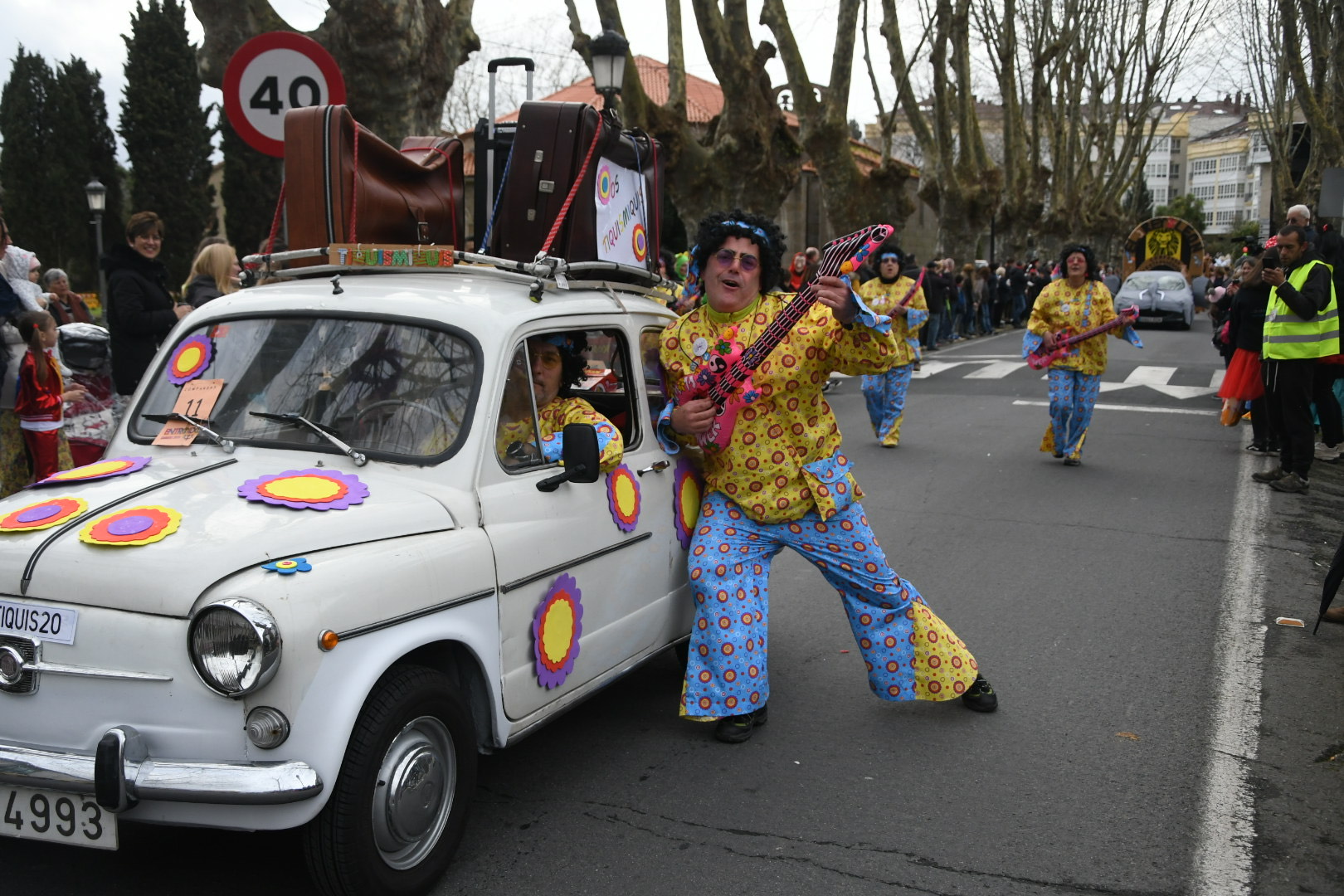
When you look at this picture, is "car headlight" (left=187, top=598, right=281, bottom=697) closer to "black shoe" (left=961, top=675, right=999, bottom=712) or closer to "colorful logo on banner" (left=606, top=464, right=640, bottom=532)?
"colorful logo on banner" (left=606, top=464, right=640, bottom=532)

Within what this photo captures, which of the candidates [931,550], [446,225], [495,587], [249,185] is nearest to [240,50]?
[446,225]

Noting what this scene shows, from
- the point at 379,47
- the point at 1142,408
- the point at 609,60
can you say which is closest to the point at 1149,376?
the point at 1142,408

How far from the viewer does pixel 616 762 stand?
14.5 ft

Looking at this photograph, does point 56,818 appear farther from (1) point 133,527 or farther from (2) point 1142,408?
(2) point 1142,408

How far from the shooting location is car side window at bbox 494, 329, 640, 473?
395 cm

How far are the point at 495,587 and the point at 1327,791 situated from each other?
2947 mm

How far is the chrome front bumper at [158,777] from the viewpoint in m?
2.83

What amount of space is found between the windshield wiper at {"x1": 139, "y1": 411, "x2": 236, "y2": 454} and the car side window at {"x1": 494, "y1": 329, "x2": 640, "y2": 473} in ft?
2.74

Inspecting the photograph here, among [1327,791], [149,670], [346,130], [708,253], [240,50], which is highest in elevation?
[240,50]

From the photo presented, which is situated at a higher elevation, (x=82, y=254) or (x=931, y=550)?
(x=82, y=254)

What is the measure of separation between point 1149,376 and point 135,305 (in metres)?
15.2

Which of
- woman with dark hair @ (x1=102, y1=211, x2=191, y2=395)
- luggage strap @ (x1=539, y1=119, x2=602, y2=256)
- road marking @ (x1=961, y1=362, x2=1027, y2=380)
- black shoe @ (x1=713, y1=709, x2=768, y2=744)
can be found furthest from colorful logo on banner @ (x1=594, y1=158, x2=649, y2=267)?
road marking @ (x1=961, y1=362, x2=1027, y2=380)

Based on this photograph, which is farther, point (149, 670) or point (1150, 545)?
point (1150, 545)

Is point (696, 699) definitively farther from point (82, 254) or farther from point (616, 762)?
point (82, 254)
